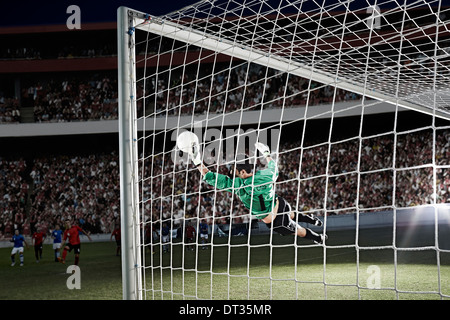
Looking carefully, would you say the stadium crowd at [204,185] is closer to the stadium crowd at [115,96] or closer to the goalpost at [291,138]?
the goalpost at [291,138]

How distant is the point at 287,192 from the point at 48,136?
1114 centimetres

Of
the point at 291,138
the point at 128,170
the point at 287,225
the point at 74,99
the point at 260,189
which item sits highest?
the point at 74,99

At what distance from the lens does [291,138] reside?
20828 mm

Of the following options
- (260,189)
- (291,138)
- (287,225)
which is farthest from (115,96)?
(260,189)

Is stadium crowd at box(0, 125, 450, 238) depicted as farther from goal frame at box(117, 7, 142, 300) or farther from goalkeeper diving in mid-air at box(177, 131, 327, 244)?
goal frame at box(117, 7, 142, 300)

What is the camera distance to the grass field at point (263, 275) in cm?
570

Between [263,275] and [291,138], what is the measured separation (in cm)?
1366

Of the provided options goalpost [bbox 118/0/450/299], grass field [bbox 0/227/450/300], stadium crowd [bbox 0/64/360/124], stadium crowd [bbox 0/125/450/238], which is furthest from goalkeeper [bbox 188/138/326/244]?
stadium crowd [bbox 0/64/360/124]

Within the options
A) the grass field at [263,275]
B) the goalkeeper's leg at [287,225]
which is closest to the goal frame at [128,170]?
the grass field at [263,275]

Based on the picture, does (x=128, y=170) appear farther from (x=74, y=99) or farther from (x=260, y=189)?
(x=74, y=99)

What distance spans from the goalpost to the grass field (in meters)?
0.08

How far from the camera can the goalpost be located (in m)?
4.04

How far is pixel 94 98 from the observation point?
22.7 meters
